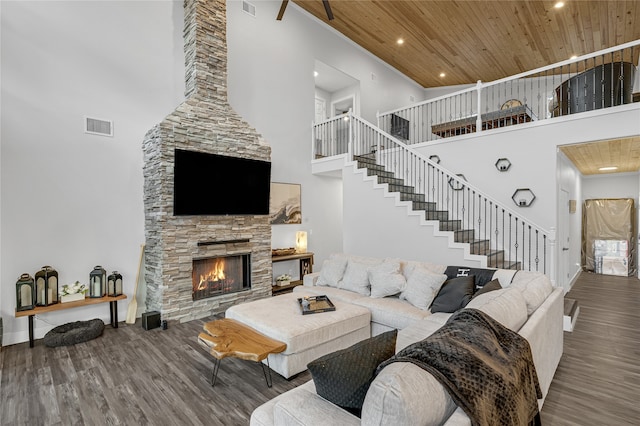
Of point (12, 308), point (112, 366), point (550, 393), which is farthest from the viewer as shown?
point (12, 308)

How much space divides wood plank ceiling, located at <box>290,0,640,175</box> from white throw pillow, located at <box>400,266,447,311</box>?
382 centimetres

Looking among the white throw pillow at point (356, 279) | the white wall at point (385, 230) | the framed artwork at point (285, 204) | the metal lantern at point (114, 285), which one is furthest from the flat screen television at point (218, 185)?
the white throw pillow at point (356, 279)

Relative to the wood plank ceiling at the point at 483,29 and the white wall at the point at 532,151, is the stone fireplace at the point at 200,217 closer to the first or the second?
the wood plank ceiling at the point at 483,29

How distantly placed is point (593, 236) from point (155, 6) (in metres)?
11.3

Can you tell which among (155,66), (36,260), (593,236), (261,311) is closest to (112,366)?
(261,311)

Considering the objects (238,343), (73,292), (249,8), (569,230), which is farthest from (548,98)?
(73,292)

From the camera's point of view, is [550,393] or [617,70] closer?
[550,393]

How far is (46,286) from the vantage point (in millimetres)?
Result: 3791

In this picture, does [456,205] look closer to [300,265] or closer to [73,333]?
[300,265]

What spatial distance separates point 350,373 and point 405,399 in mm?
387

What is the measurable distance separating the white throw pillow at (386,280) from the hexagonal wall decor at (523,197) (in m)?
3.12

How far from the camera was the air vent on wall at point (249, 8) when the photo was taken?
19.9 feet

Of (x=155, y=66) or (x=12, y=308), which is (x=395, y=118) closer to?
(x=155, y=66)

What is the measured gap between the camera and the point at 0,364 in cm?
321
